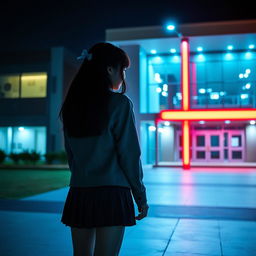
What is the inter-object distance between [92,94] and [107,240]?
823 mm

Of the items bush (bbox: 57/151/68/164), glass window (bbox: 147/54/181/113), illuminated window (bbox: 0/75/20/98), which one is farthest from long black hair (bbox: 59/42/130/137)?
illuminated window (bbox: 0/75/20/98)

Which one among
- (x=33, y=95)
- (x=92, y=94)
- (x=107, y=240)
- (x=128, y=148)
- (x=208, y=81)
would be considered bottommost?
(x=107, y=240)

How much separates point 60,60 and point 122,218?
88.4ft

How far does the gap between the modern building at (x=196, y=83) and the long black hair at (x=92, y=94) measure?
19553mm

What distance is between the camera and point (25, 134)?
30.4 metres

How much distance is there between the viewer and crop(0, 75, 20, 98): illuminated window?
29.6m

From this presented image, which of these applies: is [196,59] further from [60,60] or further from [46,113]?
[46,113]

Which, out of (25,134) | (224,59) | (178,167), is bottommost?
(178,167)

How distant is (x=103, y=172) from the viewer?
1926 millimetres

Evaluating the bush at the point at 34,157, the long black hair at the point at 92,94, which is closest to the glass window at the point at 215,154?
the bush at the point at 34,157

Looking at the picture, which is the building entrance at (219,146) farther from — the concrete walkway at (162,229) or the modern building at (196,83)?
the concrete walkway at (162,229)

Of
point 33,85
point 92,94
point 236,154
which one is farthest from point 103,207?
point 33,85

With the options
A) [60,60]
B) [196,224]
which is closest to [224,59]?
[60,60]

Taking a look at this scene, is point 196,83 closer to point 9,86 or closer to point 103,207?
point 9,86
